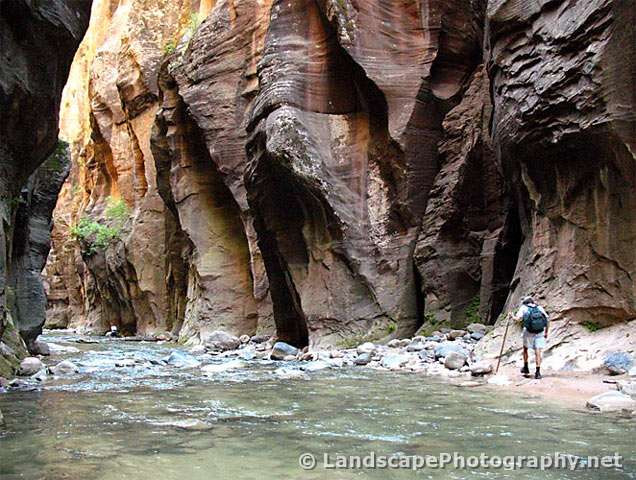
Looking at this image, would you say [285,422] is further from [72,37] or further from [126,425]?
[72,37]

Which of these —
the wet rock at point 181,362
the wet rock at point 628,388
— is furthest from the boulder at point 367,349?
the wet rock at point 628,388

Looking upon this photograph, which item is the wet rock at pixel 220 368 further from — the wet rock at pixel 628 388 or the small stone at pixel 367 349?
the wet rock at pixel 628 388

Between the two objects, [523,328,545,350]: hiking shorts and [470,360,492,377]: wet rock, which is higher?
[523,328,545,350]: hiking shorts

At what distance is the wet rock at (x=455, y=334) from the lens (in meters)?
12.8

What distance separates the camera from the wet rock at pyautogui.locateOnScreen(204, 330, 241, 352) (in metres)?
18.6

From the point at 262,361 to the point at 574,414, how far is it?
25.8 ft

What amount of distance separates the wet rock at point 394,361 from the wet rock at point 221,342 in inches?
306

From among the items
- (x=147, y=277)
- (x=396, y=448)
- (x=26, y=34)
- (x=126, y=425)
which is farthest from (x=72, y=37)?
(x=147, y=277)

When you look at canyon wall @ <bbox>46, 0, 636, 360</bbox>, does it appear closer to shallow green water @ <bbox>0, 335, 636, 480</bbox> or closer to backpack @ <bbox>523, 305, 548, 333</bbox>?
backpack @ <bbox>523, 305, 548, 333</bbox>

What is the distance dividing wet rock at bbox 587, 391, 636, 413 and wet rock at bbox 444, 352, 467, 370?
342 cm

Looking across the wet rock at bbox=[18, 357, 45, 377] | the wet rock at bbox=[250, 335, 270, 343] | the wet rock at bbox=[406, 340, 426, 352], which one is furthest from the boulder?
the wet rock at bbox=[250, 335, 270, 343]

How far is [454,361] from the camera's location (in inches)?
389

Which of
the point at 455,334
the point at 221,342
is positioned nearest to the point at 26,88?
the point at 455,334

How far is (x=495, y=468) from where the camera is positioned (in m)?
4.25
